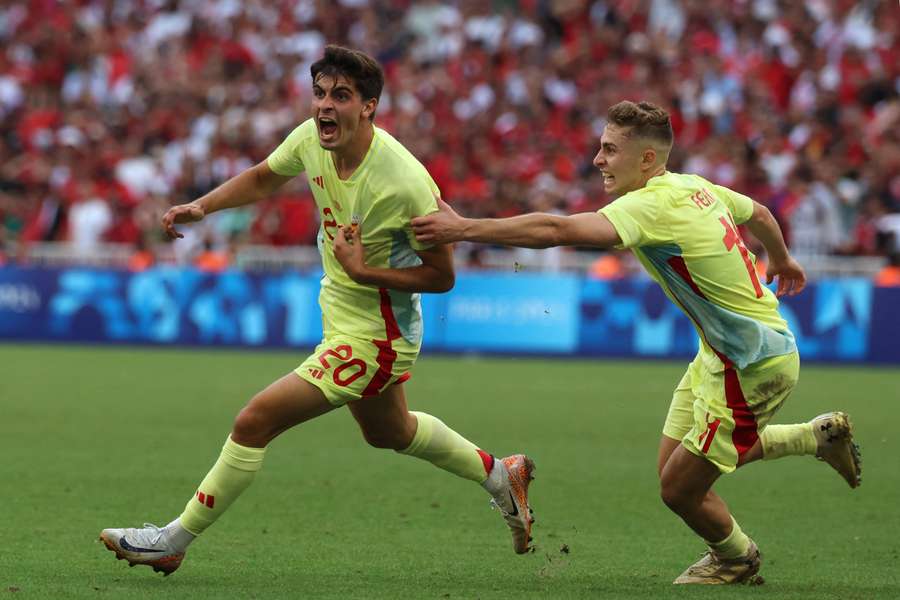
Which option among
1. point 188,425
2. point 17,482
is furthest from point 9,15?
point 17,482

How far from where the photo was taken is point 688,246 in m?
A: 6.45

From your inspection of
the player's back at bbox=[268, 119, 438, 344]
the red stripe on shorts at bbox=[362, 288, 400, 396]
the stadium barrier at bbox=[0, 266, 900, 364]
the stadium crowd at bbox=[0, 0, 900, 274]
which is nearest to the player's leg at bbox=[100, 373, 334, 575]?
the red stripe on shorts at bbox=[362, 288, 400, 396]

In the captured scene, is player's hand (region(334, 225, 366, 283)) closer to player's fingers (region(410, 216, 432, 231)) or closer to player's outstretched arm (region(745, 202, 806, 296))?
player's fingers (region(410, 216, 432, 231))

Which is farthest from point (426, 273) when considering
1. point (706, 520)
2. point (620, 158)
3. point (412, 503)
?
point (412, 503)

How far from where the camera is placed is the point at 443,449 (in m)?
7.36

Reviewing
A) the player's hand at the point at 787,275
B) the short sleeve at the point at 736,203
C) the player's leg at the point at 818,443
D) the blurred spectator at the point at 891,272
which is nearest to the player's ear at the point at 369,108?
the short sleeve at the point at 736,203

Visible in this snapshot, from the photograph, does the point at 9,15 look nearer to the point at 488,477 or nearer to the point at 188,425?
the point at 188,425

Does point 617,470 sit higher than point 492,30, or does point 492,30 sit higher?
point 492,30

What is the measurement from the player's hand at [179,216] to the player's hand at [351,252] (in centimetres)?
85

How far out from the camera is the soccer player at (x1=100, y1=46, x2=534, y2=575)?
21.7 ft

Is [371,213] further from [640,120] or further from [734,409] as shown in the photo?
[734,409]

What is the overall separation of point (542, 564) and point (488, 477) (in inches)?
19.8

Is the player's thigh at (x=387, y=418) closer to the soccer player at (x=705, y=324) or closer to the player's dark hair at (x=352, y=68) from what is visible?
the soccer player at (x=705, y=324)

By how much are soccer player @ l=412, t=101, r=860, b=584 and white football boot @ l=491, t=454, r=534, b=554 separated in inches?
31.9
